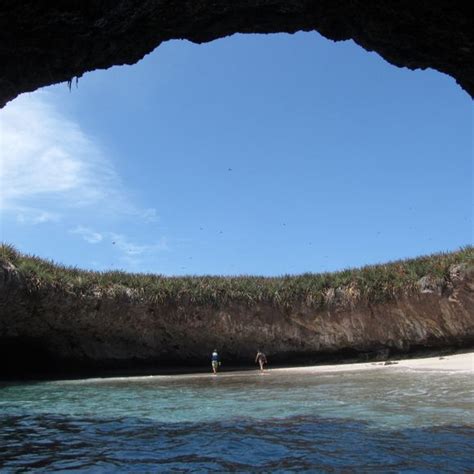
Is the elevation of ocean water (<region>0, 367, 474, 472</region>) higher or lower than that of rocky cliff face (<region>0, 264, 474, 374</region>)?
lower

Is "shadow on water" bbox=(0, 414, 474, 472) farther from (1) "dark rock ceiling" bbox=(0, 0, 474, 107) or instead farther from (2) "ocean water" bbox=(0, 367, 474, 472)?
(1) "dark rock ceiling" bbox=(0, 0, 474, 107)

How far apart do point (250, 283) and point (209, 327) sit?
3.04m

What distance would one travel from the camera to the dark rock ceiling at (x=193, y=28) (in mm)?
5332

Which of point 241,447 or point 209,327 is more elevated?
point 209,327

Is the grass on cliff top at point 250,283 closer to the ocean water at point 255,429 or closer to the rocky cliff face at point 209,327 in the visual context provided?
the rocky cliff face at point 209,327

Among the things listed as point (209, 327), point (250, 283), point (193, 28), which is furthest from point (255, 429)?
point (250, 283)

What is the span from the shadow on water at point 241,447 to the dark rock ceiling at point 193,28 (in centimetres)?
466

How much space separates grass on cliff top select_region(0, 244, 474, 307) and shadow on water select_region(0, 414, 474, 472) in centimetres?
1436

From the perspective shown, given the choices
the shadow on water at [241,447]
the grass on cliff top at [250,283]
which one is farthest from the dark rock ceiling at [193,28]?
the grass on cliff top at [250,283]

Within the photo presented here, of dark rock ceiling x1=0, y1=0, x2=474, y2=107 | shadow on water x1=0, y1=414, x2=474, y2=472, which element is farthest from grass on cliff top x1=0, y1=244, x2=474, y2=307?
dark rock ceiling x1=0, y1=0, x2=474, y2=107

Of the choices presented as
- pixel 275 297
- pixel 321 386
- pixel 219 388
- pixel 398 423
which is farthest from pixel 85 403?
pixel 275 297

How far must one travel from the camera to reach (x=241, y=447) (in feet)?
22.1

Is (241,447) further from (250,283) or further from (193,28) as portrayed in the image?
(250,283)

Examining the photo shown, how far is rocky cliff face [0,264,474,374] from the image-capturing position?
2141 cm
